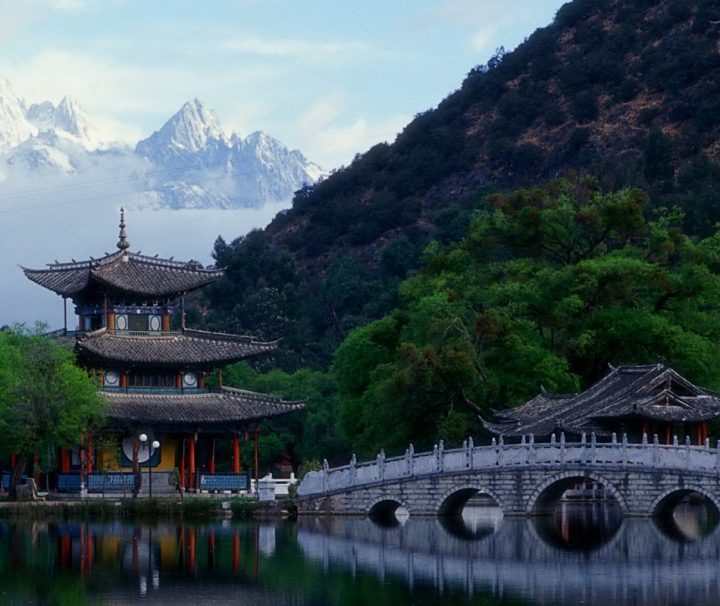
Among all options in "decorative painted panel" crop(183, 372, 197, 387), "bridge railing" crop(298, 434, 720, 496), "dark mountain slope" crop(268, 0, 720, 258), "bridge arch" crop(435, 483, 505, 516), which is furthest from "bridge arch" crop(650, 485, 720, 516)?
"dark mountain slope" crop(268, 0, 720, 258)

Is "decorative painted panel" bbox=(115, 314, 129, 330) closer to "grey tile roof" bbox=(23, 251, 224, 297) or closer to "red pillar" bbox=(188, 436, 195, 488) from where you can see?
"grey tile roof" bbox=(23, 251, 224, 297)

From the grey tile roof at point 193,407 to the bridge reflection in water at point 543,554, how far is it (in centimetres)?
1005

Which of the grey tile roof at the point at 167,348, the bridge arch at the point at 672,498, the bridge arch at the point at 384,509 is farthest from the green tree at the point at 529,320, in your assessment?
the bridge arch at the point at 672,498

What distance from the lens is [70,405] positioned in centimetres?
5834

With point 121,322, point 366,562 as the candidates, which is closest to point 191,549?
point 366,562

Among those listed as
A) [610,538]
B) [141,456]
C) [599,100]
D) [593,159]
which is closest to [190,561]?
[610,538]

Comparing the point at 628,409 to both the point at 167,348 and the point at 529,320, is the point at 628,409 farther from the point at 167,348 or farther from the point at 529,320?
the point at 167,348

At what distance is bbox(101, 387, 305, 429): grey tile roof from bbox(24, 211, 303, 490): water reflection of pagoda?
1.4 inches

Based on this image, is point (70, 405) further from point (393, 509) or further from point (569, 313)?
point (569, 313)

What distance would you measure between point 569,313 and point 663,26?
67564mm

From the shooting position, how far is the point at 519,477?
5234 centimetres

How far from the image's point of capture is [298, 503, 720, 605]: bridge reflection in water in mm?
36375

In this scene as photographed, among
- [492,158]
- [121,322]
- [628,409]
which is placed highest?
Result: [492,158]

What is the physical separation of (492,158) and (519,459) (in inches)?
2995
